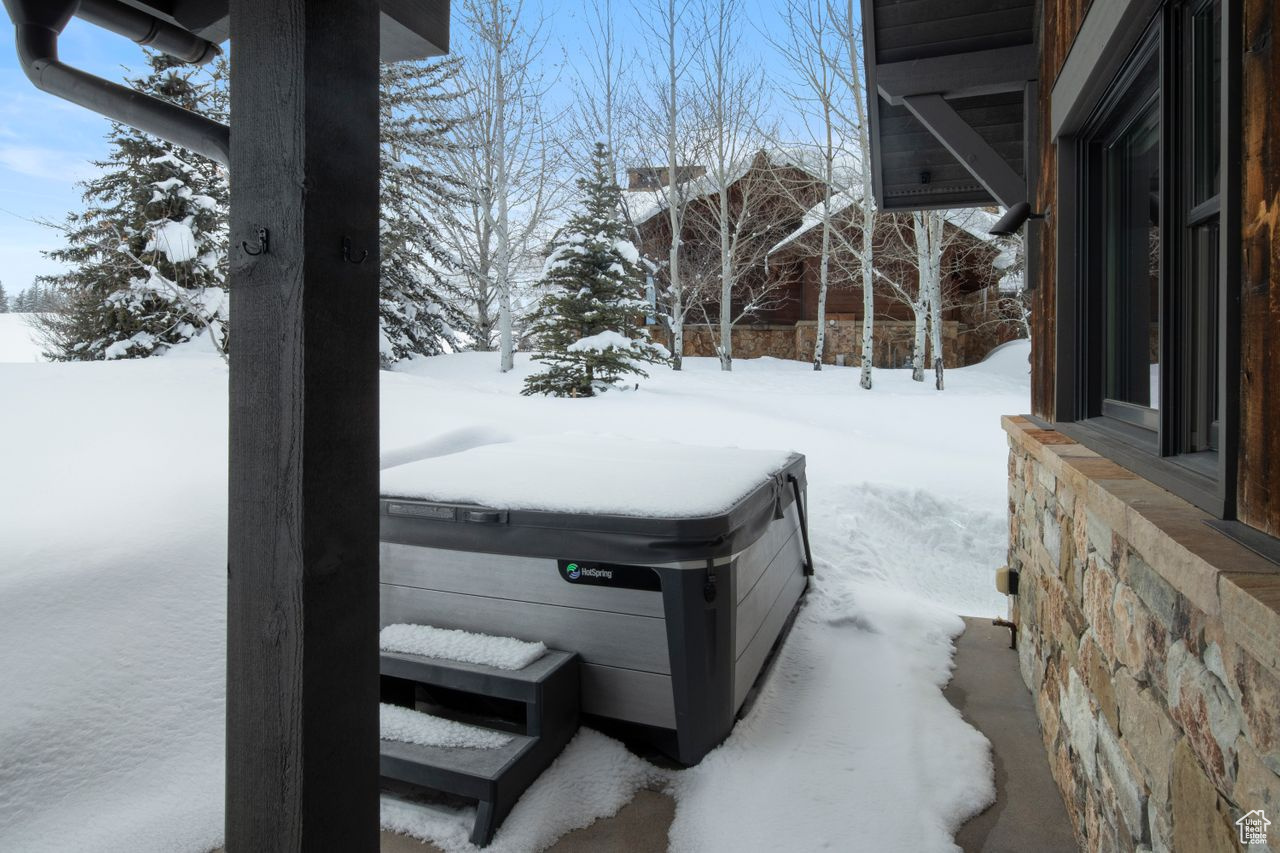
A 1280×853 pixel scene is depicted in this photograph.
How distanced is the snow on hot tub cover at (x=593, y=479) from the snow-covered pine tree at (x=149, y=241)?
7850mm

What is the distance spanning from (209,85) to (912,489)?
10.6 metres

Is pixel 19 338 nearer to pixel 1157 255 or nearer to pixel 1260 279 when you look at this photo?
pixel 1157 255

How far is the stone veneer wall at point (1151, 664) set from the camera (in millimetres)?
857

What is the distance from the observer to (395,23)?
52.7 inches

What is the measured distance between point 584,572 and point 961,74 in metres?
3.01

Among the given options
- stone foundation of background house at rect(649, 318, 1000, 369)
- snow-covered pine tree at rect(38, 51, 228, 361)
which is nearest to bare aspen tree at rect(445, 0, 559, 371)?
snow-covered pine tree at rect(38, 51, 228, 361)

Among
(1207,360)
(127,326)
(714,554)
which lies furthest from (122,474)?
(127,326)

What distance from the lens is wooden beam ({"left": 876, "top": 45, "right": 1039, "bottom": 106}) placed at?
132 inches

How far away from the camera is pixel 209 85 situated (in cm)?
1016

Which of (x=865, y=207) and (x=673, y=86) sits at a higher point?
(x=673, y=86)

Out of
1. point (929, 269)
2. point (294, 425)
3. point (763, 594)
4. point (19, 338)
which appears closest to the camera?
point (294, 425)

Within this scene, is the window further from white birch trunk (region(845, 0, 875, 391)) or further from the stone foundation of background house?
the stone foundation of background house

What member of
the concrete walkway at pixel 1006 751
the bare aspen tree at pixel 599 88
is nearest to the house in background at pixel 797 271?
the bare aspen tree at pixel 599 88

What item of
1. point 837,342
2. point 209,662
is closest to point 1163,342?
point 209,662
